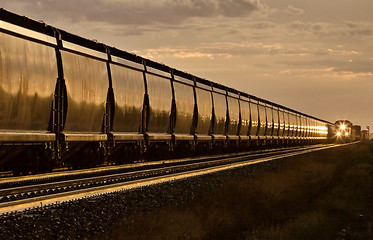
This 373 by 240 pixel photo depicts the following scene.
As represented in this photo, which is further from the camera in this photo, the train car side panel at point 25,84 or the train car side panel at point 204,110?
the train car side panel at point 204,110

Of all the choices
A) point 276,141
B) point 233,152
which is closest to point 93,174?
point 233,152

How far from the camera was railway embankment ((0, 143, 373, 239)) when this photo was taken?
8438mm

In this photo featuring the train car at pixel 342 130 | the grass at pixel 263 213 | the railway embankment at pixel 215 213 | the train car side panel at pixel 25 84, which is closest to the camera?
the railway embankment at pixel 215 213

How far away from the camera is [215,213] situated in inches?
450

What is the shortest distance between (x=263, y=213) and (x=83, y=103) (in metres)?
5.62

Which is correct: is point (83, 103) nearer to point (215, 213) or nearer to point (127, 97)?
point (127, 97)

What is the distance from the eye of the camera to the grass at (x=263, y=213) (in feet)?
31.8

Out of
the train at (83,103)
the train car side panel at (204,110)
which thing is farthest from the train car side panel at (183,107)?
the train car side panel at (204,110)

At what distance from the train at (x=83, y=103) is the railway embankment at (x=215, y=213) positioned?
2.82 meters

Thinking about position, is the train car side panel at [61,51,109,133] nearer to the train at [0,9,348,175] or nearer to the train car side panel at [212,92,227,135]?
the train at [0,9,348,175]

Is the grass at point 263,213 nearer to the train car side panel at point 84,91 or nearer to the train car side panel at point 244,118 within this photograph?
the train car side panel at point 84,91

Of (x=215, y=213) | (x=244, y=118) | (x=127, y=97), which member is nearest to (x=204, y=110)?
(x=244, y=118)

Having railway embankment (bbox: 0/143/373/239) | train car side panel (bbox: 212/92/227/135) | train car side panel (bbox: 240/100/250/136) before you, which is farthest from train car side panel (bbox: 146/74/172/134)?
train car side panel (bbox: 240/100/250/136)

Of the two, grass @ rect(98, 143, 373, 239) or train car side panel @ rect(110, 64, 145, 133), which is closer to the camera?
grass @ rect(98, 143, 373, 239)
